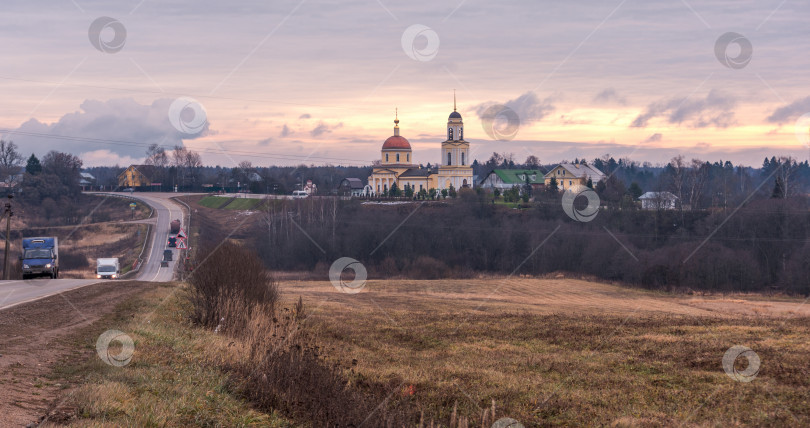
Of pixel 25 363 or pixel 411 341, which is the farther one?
pixel 411 341

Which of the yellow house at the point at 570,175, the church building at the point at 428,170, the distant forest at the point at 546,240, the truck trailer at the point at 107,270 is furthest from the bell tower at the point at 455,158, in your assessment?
the truck trailer at the point at 107,270

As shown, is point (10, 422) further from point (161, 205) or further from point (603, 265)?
point (161, 205)

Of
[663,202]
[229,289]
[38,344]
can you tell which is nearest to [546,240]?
[663,202]

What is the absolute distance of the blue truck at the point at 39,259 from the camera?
40625mm

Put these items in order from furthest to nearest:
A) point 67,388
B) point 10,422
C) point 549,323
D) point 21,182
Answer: point 21,182
point 549,323
point 67,388
point 10,422

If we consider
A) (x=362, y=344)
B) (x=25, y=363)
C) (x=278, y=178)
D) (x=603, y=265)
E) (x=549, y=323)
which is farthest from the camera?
(x=278, y=178)

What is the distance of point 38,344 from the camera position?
50.6ft

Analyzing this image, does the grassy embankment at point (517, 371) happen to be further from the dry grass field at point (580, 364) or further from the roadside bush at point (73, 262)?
the roadside bush at point (73, 262)

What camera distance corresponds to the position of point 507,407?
13.8 m

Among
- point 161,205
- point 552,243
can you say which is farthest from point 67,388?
point 161,205

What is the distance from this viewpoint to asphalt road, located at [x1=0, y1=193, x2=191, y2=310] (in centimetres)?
2597

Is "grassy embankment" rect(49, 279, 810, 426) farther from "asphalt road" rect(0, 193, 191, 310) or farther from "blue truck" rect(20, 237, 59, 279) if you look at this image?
"blue truck" rect(20, 237, 59, 279)

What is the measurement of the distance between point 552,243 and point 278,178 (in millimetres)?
93252

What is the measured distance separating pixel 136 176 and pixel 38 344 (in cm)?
15336
